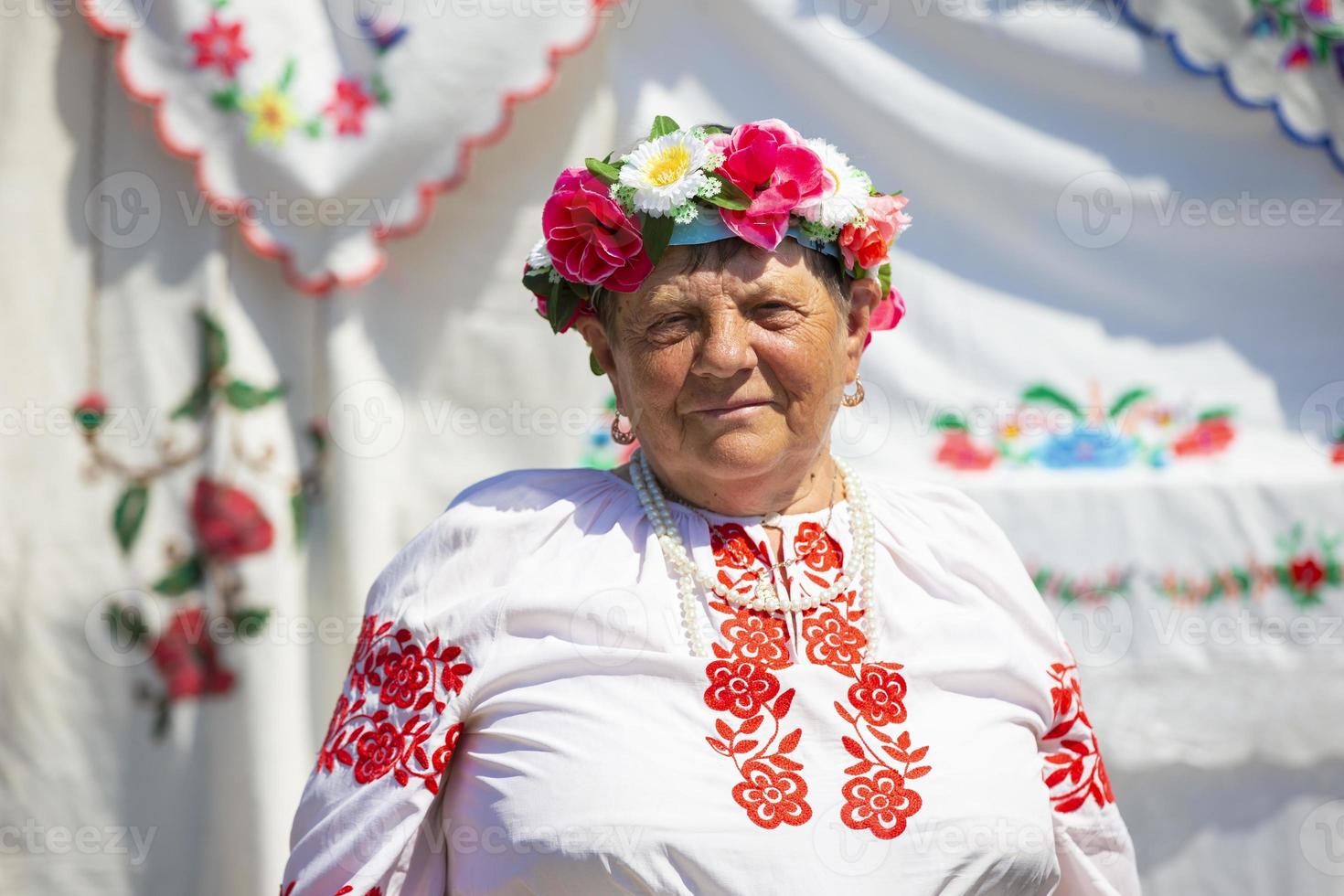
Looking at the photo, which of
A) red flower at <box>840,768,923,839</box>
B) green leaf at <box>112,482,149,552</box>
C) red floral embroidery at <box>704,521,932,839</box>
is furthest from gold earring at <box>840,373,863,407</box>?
green leaf at <box>112,482,149,552</box>

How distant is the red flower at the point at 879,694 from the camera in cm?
176

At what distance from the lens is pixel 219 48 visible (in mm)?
2646

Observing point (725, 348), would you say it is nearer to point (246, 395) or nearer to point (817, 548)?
point (817, 548)

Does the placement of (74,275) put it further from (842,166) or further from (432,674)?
(842,166)

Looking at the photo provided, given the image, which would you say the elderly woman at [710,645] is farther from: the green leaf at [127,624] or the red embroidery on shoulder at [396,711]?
the green leaf at [127,624]

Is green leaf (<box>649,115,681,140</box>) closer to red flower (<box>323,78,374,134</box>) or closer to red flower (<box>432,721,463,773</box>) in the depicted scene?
red flower (<box>432,721,463,773</box>)

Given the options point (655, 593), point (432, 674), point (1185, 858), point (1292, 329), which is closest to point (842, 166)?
point (655, 593)

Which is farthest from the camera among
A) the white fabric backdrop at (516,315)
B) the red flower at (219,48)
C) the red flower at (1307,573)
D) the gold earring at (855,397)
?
the red flower at (1307,573)

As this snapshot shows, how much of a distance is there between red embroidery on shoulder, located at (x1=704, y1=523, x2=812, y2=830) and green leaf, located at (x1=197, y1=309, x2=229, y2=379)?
1413 millimetres

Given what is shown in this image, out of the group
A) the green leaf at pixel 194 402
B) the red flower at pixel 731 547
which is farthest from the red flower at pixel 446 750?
the green leaf at pixel 194 402

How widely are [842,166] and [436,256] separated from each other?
1.24 m

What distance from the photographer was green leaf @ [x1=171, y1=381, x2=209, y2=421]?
279 centimetres

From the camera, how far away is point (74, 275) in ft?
9.10

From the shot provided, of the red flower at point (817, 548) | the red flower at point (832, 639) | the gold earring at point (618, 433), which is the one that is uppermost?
the gold earring at point (618, 433)
